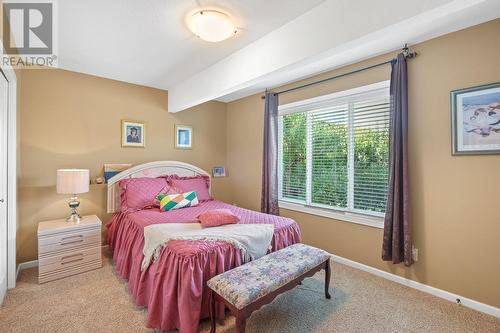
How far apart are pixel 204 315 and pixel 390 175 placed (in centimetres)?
214

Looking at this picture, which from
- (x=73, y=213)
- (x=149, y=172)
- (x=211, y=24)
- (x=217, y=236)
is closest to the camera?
(x=211, y=24)

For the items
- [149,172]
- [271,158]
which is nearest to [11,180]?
[149,172]

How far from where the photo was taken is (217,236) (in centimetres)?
197

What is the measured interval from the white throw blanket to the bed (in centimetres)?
6

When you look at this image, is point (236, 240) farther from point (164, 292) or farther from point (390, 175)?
point (390, 175)

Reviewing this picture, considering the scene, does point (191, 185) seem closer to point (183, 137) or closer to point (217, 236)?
point (183, 137)

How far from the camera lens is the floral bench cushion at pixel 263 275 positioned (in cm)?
153

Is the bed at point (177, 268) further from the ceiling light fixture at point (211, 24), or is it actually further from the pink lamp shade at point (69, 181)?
the ceiling light fixture at point (211, 24)

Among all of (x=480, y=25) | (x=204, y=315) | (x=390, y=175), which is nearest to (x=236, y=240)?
(x=204, y=315)

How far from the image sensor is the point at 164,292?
1.72 metres

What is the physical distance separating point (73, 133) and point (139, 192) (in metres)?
1.12

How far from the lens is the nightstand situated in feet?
7.89

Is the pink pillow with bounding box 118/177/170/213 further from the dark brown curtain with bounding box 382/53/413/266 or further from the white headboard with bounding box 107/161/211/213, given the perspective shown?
the dark brown curtain with bounding box 382/53/413/266

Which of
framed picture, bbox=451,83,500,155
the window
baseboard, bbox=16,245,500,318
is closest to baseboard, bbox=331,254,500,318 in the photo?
baseboard, bbox=16,245,500,318
